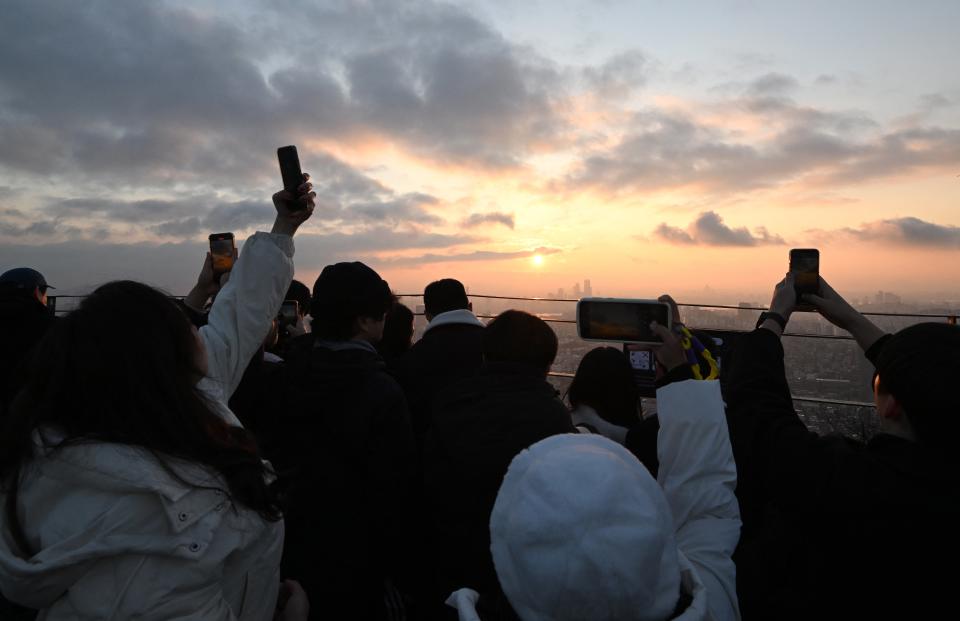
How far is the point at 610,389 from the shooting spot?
2.66 meters

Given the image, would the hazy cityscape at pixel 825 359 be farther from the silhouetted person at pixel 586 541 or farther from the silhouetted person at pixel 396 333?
the silhouetted person at pixel 586 541

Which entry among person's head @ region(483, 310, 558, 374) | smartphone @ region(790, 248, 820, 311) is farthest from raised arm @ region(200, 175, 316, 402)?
smartphone @ region(790, 248, 820, 311)

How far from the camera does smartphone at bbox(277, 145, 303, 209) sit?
219cm

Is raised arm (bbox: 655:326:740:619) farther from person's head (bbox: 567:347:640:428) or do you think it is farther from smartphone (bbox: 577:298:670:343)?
person's head (bbox: 567:347:640:428)

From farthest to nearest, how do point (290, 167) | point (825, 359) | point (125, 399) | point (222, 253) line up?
point (825, 359) → point (222, 253) → point (290, 167) → point (125, 399)

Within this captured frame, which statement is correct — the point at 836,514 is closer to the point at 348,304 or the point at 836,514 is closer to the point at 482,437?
the point at 482,437

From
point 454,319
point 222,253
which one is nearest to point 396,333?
point 454,319

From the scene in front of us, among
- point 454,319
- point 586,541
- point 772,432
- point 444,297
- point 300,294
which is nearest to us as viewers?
point 586,541

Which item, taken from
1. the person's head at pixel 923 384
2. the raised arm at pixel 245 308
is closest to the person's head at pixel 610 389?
the person's head at pixel 923 384

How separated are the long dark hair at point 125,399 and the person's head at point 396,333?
7.87 feet

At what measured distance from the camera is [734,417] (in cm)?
165

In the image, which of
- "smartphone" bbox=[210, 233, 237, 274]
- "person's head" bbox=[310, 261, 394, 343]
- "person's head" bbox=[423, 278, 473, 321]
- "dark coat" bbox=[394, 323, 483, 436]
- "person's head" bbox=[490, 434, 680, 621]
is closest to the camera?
"person's head" bbox=[490, 434, 680, 621]

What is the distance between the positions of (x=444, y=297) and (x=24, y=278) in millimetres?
2090

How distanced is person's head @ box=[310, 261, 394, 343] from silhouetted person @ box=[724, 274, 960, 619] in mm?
1443
